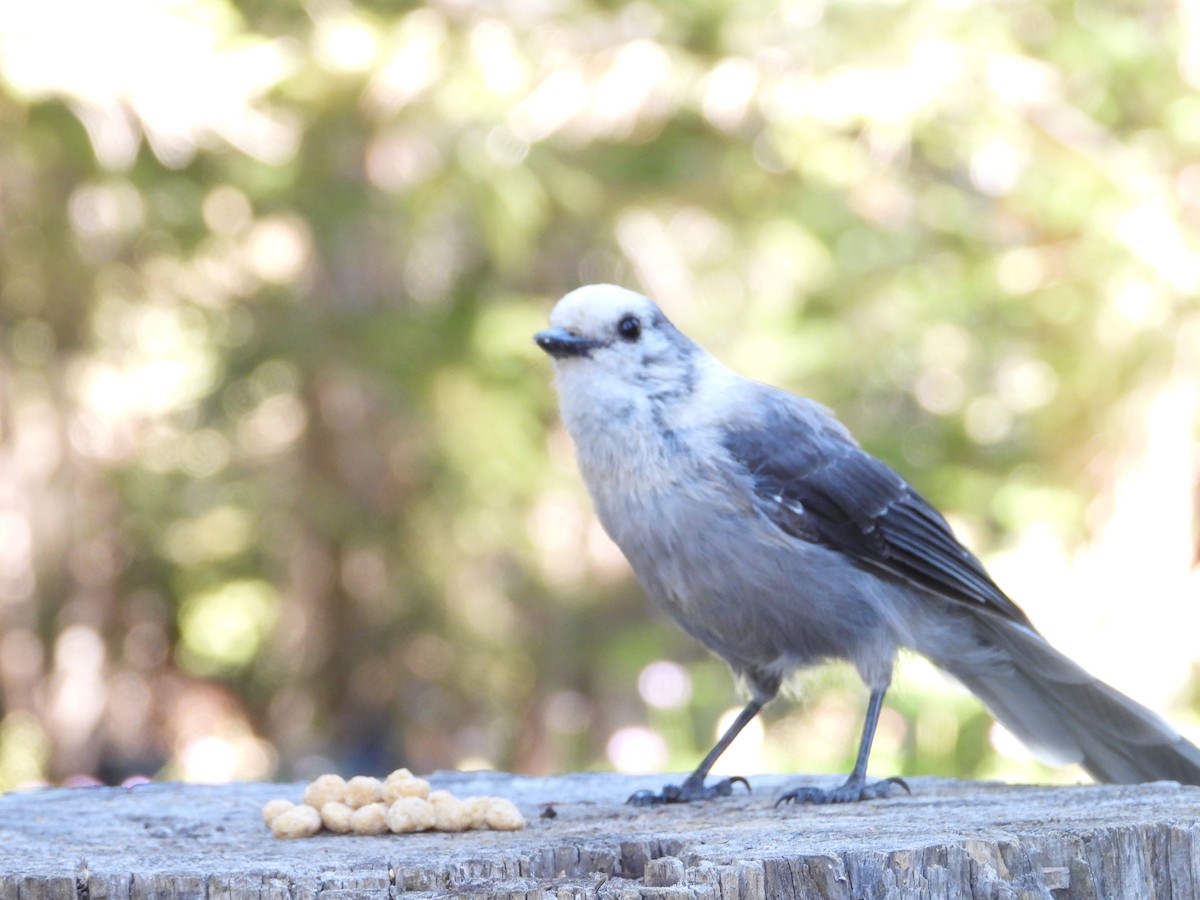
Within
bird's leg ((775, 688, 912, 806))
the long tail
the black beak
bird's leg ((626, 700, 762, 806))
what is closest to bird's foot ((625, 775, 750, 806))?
bird's leg ((626, 700, 762, 806))

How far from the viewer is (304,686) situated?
835 centimetres

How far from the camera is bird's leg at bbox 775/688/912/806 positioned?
3.28m

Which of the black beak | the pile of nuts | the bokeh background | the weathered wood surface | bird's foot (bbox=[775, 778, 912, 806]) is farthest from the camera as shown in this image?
the bokeh background

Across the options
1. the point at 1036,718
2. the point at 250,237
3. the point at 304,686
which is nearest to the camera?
the point at 1036,718

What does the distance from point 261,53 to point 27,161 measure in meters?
1.53

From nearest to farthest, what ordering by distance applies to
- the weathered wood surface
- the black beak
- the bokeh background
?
1. the weathered wood surface
2. the black beak
3. the bokeh background

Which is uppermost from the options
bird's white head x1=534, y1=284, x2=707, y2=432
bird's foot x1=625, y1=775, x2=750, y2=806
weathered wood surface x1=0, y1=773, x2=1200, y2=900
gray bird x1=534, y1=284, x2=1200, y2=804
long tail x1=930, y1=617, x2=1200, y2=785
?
bird's white head x1=534, y1=284, x2=707, y2=432

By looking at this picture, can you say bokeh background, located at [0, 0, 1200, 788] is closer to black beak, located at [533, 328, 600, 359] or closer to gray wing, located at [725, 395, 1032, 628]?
gray wing, located at [725, 395, 1032, 628]

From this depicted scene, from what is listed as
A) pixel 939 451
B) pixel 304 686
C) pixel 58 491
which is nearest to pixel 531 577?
pixel 304 686

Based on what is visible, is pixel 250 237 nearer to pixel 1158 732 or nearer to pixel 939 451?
pixel 939 451

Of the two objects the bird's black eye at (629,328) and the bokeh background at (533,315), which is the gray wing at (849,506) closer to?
the bird's black eye at (629,328)

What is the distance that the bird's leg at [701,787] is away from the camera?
11.3 feet

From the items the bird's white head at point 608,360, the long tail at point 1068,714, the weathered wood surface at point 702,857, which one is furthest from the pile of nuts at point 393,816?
the long tail at point 1068,714

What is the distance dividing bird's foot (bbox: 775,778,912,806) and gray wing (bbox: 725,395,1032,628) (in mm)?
556
